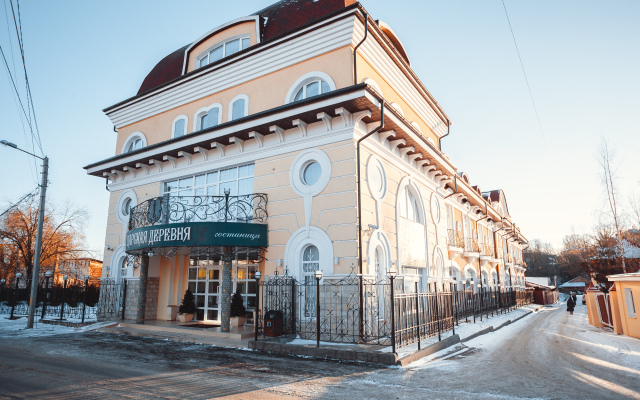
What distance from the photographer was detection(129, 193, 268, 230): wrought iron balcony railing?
43.0ft

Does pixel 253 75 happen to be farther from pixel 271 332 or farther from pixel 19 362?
pixel 19 362

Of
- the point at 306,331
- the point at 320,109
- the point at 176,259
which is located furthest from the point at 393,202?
the point at 176,259

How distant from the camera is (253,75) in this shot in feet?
48.3

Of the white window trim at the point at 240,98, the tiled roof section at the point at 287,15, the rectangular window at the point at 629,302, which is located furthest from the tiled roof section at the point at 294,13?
the rectangular window at the point at 629,302

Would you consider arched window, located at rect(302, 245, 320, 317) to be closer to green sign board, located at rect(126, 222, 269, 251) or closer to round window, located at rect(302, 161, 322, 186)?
green sign board, located at rect(126, 222, 269, 251)

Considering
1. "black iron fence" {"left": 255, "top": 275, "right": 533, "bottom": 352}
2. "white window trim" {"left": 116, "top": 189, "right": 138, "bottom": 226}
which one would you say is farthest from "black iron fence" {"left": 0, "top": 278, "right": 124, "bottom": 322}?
"black iron fence" {"left": 255, "top": 275, "right": 533, "bottom": 352}

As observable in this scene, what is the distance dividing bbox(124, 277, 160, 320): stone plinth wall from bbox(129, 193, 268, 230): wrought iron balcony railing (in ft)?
9.00

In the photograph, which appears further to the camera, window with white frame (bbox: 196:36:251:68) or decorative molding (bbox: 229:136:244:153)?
window with white frame (bbox: 196:36:251:68)

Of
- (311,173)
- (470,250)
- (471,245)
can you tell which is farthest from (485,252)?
(311,173)

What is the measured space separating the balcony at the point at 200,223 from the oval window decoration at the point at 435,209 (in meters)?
7.98

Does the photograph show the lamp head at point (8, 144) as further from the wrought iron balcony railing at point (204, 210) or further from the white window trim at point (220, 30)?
the white window trim at point (220, 30)

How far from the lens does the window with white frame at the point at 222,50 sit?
51.1 feet

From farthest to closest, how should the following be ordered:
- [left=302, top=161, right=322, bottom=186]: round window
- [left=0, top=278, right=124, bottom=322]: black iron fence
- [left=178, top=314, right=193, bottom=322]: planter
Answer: [left=0, top=278, right=124, bottom=322]: black iron fence
[left=178, top=314, right=193, bottom=322]: planter
[left=302, top=161, right=322, bottom=186]: round window

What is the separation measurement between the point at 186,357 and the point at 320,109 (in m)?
7.66
